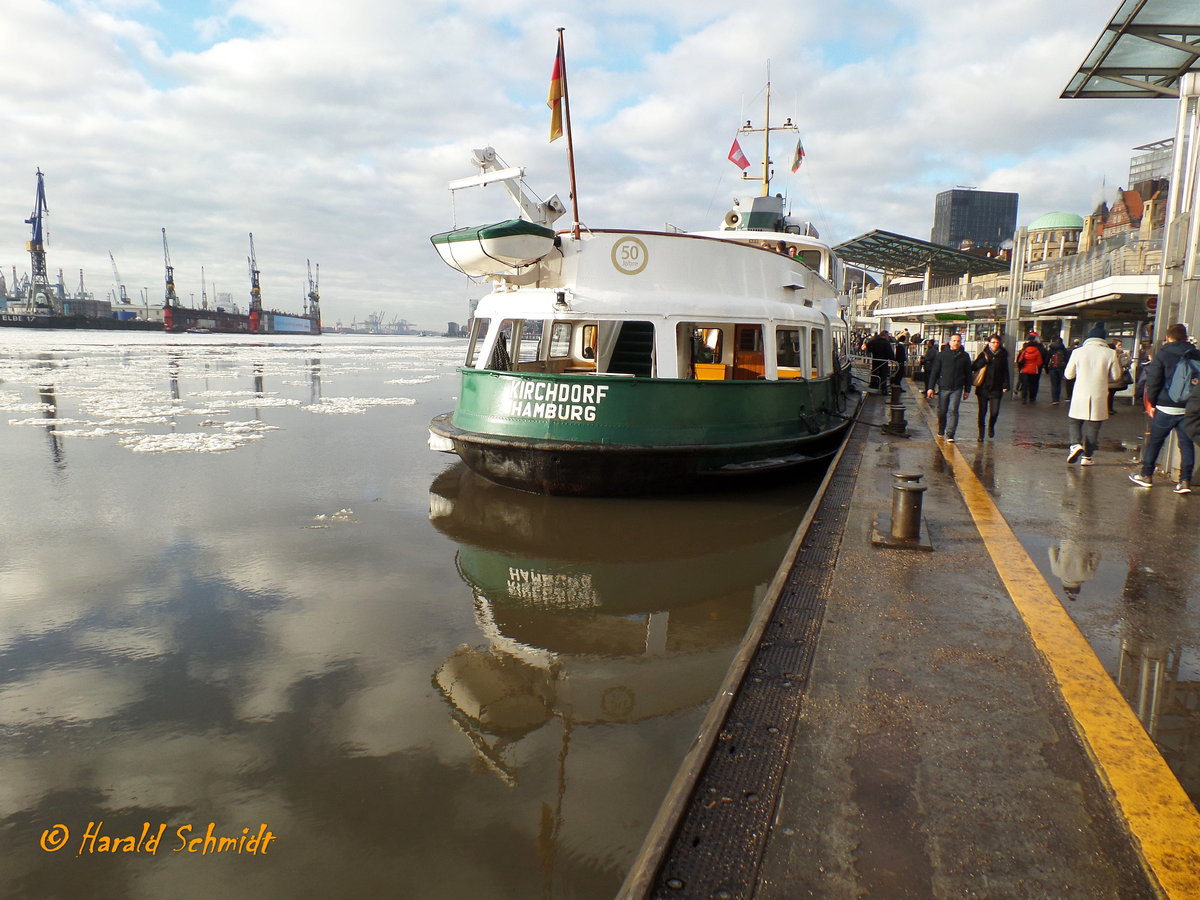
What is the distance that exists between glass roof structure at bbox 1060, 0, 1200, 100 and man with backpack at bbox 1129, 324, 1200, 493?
13.6 feet

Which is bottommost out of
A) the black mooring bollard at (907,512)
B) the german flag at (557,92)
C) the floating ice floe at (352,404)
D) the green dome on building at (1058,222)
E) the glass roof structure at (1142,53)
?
the floating ice floe at (352,404)

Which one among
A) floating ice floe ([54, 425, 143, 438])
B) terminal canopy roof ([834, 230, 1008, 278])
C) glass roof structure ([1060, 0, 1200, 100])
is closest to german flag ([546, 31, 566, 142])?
glass roof structure ([1060, 0, 1200, 100])

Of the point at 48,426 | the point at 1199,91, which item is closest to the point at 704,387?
the point at 1199,91

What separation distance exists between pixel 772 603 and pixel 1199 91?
8366 millimetres

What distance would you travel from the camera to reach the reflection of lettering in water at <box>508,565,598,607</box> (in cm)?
591

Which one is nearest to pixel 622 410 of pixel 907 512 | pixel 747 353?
pixel 907 512

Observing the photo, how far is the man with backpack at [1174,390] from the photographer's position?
268 inches

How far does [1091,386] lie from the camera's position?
8055 millimetres

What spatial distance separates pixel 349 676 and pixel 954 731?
3456mm

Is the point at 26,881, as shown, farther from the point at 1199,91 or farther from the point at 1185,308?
the point at 1199,91

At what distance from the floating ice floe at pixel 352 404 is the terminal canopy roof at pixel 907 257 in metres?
25.2

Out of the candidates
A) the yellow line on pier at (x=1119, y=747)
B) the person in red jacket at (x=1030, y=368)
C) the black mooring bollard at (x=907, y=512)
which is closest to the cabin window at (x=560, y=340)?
the black mooring bollard at (x=907, y=512)

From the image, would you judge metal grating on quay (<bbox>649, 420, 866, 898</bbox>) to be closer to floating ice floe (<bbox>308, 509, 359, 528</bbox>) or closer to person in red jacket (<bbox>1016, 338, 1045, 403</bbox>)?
floating ice floe (<bbox>308, 509, 359, 528</bbox>)

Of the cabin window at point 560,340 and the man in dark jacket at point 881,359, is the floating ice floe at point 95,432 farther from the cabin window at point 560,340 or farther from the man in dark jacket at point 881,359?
the man in dark jacket at point 881,359
